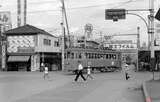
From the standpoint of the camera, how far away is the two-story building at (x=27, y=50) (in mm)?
54562

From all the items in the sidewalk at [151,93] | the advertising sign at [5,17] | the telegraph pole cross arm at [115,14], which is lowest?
the sidewalk at [151,93]

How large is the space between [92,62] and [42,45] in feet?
50.9

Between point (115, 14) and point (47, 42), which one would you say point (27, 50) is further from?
point (115, 14)

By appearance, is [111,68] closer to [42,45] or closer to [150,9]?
[42,45]

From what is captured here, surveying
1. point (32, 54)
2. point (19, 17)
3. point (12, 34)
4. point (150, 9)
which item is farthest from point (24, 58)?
point (19, 17)

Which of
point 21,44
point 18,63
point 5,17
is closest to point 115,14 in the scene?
point 21,44

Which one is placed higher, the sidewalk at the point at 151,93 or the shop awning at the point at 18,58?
the shop awning at the point at 18,58

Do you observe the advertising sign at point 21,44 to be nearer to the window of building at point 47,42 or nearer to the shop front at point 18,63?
the shop front at point 18,63

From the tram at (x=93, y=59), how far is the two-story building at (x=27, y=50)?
1243 cm

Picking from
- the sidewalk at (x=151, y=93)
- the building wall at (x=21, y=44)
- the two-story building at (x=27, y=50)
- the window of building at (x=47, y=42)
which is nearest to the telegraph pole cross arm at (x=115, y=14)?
the sidewalk at (x=151, y=93)

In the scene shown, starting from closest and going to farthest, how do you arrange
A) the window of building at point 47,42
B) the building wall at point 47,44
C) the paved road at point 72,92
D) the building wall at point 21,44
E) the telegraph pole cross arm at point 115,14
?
1. the paved road at point 72,92
2. the telegraph pole cross arm at point 115,14
3. the building wall at point 47,44
4. the building wall at point 21,44
5. the window of building at point 47,42

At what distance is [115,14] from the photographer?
95.1 ft

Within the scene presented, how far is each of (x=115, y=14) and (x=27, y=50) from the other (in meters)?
28.9

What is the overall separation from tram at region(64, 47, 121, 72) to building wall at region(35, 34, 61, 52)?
12.9 meters
